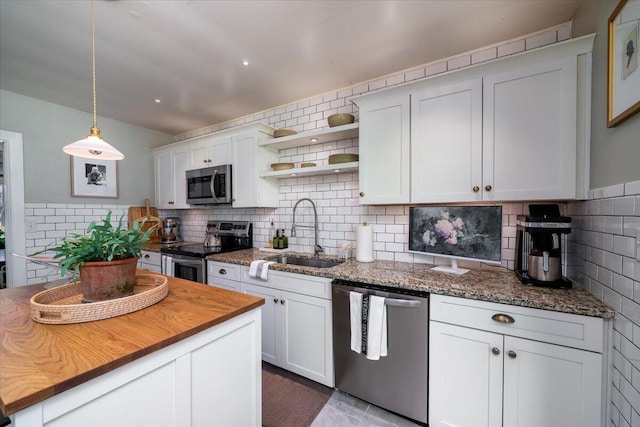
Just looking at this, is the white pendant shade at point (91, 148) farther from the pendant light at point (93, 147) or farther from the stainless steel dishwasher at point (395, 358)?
the stainless steel dishwasher at point (395, 358)

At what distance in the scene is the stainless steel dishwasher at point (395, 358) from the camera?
1568mm

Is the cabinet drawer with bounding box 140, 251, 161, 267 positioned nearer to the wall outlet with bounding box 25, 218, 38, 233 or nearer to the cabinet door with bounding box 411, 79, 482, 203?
the wall outlet with bounding box 25, 218, 38, 233

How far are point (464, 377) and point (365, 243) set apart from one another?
110 centimetres

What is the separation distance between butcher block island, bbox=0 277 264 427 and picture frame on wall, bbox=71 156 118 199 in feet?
7.41

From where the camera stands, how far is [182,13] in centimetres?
160

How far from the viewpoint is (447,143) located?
1.82m

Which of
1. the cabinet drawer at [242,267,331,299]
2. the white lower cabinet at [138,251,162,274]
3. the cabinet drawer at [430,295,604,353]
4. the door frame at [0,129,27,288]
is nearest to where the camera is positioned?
the cabinet drawer at [430,295,604,353]

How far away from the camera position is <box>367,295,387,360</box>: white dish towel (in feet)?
5.37

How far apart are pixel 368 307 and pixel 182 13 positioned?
7.07ft

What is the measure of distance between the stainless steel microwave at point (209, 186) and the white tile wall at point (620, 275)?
297 cm

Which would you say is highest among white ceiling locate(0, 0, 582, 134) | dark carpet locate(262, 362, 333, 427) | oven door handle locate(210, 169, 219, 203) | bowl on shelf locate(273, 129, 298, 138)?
white ceiling locate(0, 0, 582, 134)

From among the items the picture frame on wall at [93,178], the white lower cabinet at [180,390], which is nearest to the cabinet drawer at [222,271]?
the white lower cabinet at [180,390]

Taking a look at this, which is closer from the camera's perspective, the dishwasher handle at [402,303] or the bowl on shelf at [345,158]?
the dishwasher handle at [402,303]

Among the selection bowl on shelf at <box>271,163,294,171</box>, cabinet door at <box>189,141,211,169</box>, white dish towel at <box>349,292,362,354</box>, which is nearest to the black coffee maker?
white dish towel at <box>349,292,362,354</box>
